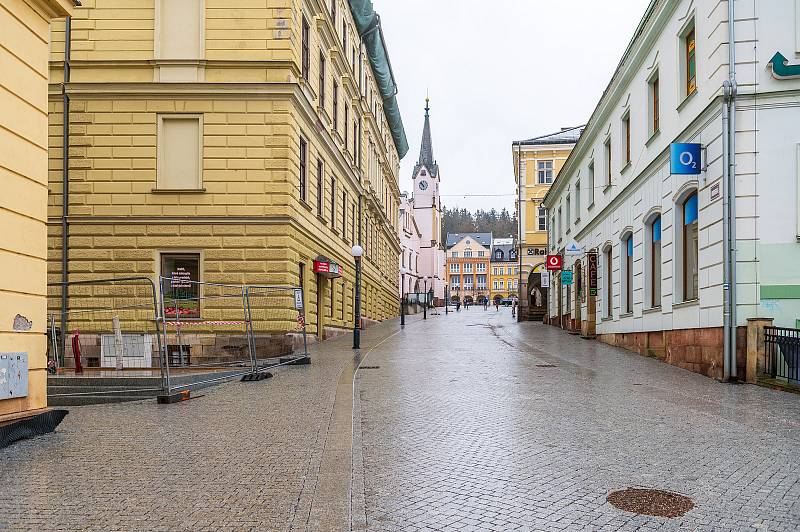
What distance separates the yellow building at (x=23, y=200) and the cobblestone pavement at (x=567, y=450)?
3648 mm

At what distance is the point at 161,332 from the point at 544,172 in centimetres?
4960

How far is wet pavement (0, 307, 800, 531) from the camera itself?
505 centimetres

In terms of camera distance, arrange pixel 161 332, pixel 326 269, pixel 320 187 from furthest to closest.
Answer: pixel 320 187, pixel 326 269, pixel 161 332

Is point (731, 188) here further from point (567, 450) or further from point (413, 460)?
point (413, 460)

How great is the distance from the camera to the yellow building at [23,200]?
784 cm

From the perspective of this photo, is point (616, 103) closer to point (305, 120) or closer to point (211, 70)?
point (305, 120)

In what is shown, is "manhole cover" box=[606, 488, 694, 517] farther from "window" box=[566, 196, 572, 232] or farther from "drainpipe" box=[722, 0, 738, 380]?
"window" box=[566, 196, 572, 232]

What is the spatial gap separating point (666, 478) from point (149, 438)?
5044 millimetres

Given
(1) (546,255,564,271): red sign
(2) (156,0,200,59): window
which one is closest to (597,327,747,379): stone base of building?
(2) (156,0,200,59): window

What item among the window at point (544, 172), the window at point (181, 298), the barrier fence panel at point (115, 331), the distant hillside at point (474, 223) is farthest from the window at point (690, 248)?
the distant hillside at point (474, 223)

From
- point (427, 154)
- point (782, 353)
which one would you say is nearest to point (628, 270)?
point (782, 353)

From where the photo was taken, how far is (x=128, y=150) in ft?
68.1

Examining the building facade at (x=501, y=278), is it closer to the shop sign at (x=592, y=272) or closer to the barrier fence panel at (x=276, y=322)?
the shop sign at (x=592, y=272)

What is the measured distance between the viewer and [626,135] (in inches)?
878
